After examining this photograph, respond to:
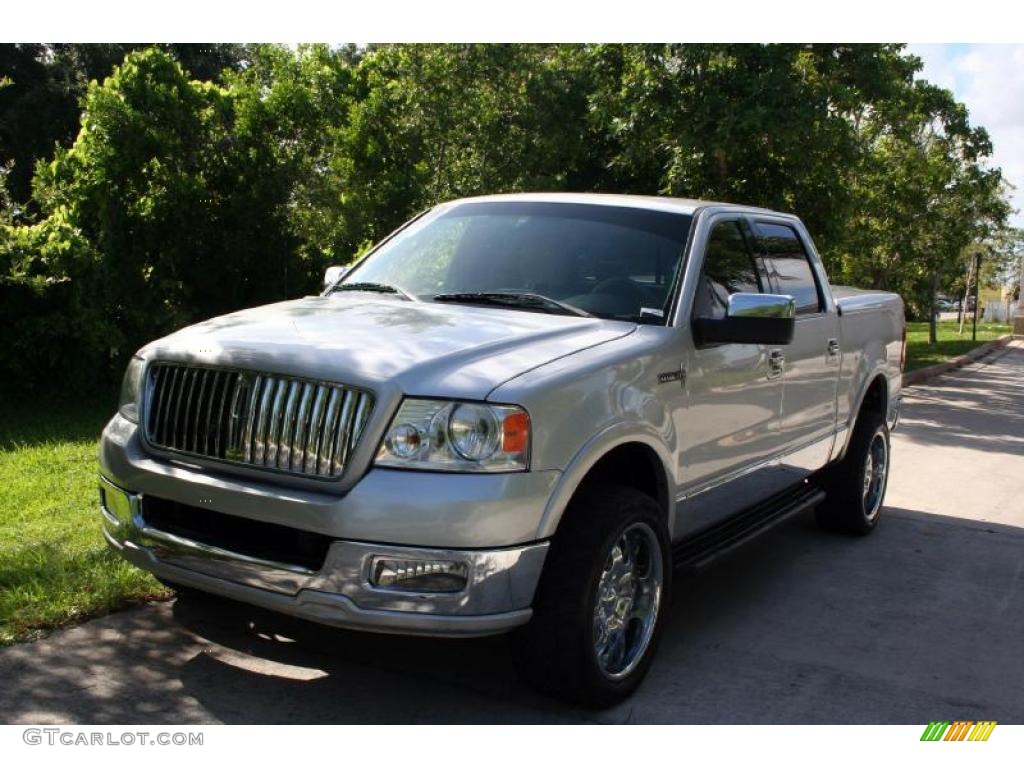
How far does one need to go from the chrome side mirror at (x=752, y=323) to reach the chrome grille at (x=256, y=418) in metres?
1.72

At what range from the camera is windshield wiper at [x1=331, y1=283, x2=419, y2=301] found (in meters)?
4.92

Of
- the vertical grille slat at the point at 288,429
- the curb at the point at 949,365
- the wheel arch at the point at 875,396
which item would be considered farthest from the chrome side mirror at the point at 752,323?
the curb at the point at 949,365

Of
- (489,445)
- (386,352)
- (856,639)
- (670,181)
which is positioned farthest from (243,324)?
(670,181)

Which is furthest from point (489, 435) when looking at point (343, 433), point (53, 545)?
point (53, 545)

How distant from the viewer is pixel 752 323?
4.54 m

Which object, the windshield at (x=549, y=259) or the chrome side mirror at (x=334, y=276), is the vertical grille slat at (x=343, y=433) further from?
the chrome side mirror at (x=334, y=276)

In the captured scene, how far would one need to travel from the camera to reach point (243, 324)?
14.1 ft

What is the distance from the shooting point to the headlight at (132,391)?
13.8 ft

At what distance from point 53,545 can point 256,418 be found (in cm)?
228

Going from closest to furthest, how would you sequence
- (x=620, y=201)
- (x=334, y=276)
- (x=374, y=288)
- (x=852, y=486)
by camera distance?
(x=374, y=288), (x=620, y=201), (x=334, y=276), (x=852, y=486)

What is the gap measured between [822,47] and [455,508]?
11.5 m

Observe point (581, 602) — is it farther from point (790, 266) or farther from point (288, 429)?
point (790, 266)

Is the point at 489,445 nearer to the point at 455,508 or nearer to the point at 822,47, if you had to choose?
the point at 455,508

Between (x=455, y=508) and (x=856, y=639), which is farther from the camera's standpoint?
(x=856, y=639)
